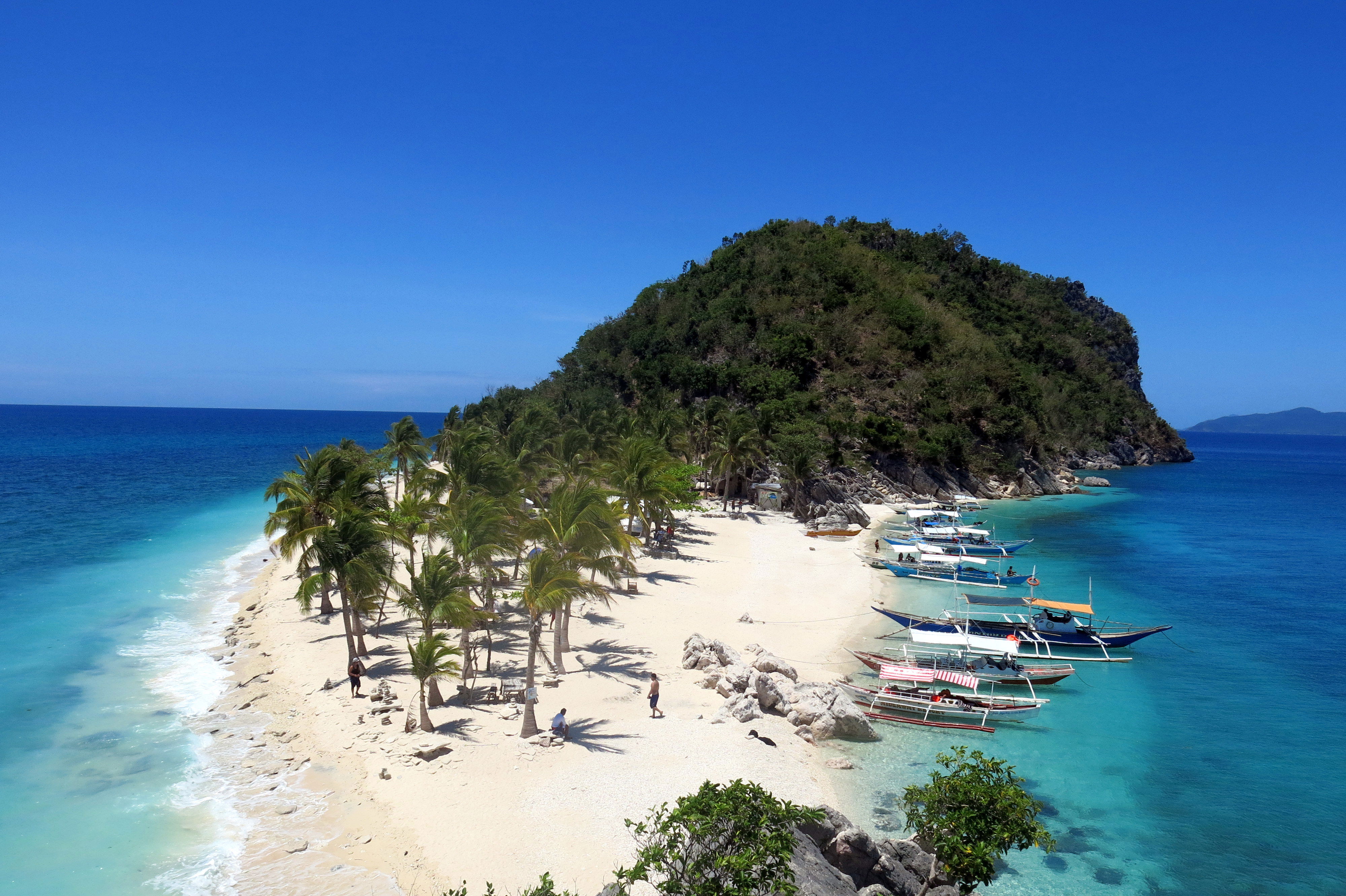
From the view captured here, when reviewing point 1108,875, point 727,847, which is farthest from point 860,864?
point 1108,875

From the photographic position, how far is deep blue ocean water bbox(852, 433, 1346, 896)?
52.3ft

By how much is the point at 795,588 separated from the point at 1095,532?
120ft

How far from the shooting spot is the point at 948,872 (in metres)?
10.6

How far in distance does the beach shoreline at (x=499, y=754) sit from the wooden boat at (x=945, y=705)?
8.62ft

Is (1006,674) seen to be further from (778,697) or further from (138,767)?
(138,767)

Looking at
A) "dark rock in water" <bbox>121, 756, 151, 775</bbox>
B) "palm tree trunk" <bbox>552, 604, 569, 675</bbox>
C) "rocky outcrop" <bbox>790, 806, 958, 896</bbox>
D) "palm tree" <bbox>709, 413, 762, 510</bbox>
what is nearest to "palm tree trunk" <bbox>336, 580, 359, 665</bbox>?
"dark rock in water" <bbox>121, 756, 151, 775</bbox>

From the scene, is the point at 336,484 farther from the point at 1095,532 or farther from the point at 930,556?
the point at 1095,532

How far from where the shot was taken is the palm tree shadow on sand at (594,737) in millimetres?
17516

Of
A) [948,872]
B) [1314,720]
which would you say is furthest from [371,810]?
[1314,720]

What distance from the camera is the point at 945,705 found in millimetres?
22422

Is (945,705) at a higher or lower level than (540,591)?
lower

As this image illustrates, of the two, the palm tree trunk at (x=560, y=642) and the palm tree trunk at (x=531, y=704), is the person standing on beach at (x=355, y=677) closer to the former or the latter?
the palm tree trunk at (x=531, y=704)

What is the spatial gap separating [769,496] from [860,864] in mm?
46950

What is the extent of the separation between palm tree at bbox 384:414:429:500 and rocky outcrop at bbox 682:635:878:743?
121ft
